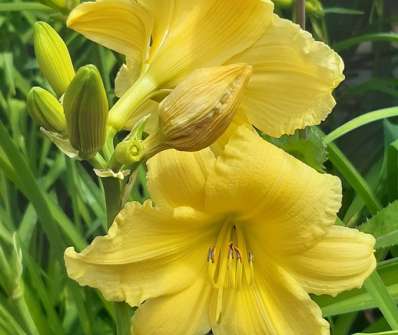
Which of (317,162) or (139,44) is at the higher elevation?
(139,44)

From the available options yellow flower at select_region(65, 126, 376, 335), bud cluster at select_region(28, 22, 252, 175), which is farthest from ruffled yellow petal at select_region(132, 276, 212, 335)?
bud cluster at select_region(28, 22, 252, 175)

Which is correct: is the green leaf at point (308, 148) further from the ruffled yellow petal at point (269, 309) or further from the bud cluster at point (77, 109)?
the bud cluster at point (77, 109)

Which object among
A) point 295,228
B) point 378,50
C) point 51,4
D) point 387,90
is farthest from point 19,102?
point 378,50

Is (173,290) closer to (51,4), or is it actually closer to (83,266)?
(83,266)

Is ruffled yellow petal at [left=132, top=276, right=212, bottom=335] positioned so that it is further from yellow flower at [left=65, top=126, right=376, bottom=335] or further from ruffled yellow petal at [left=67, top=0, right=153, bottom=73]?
ruffled yellow petal at [left=67, top=0, right=153, bottom=73]

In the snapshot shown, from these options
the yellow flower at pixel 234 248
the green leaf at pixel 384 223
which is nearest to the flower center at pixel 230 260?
the yellow flower at pixel 234 248

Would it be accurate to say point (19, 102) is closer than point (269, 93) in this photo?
No

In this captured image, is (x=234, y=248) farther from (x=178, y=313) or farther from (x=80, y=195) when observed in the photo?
(x=80, y=195)
